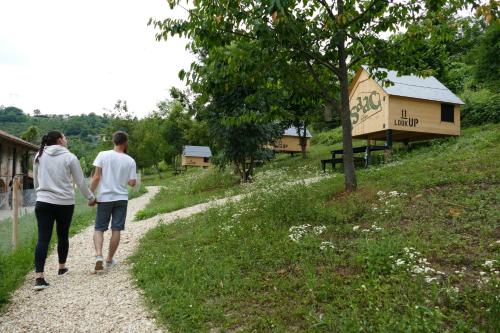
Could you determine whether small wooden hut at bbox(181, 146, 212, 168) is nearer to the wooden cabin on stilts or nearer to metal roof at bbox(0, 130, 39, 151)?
metal roof at bbox(0, 130, 39, 151)

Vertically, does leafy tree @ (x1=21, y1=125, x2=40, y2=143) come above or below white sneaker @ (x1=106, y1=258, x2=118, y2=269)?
above

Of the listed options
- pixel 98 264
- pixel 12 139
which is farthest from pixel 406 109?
pixel 12 139

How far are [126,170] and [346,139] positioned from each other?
469 centimetres

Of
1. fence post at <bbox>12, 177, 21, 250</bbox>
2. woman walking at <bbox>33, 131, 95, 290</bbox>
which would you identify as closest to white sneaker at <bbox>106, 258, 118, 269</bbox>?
woman walking at <bbox>33, 131, 95, 290</bbox>

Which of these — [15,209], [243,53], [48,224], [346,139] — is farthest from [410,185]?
[15,209]

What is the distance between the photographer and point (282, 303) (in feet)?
14.1

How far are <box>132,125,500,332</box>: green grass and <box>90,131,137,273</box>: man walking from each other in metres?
0.71

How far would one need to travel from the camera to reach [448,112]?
17.7 metres

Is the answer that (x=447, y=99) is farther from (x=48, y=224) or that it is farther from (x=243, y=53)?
(x=48, y=224)

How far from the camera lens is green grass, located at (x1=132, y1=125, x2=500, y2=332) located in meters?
3.76

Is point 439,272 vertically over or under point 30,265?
over

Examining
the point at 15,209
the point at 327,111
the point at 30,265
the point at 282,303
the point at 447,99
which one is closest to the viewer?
the point at 282,303

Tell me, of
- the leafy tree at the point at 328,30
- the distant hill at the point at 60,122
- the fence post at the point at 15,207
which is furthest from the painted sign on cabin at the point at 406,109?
the distant hill at the point at 60,122

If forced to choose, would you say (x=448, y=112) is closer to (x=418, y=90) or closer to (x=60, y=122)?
(x=418, y=90)
